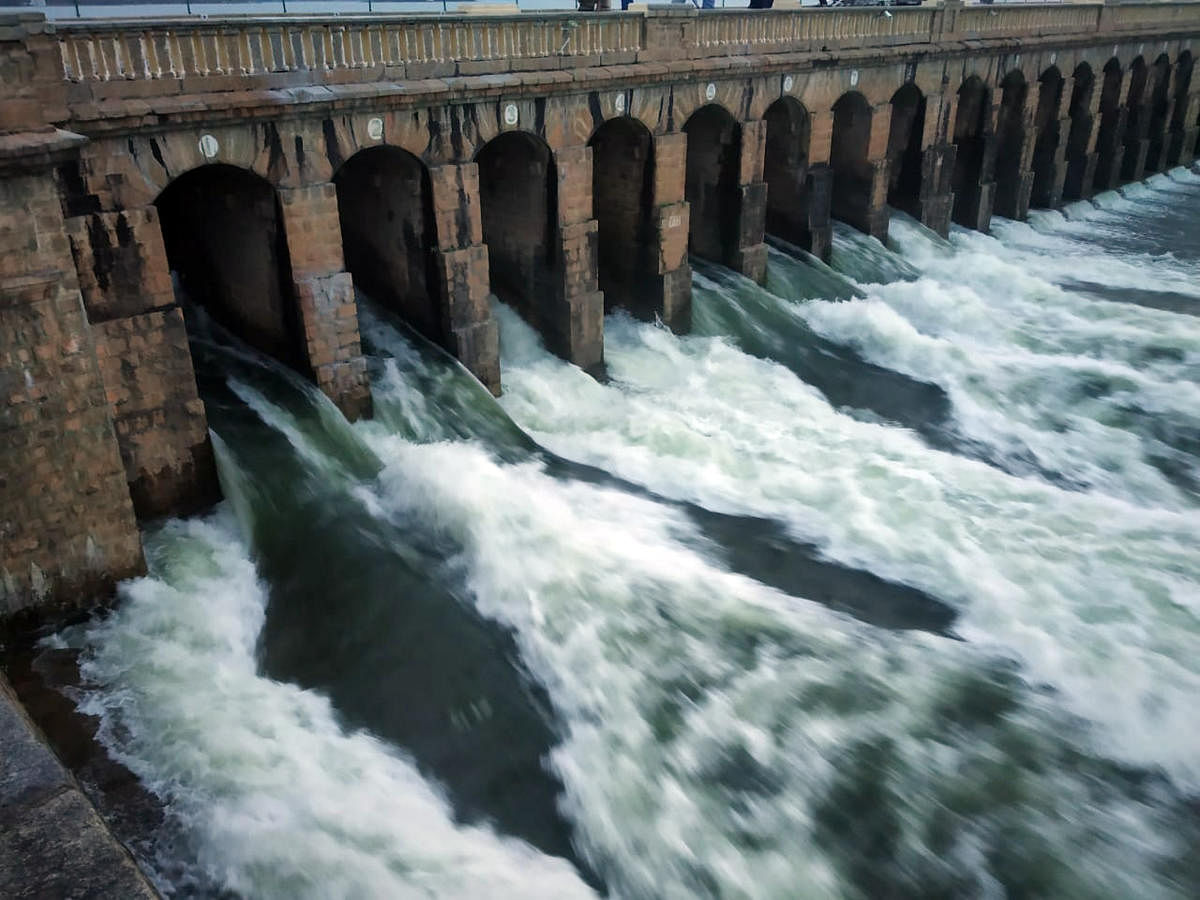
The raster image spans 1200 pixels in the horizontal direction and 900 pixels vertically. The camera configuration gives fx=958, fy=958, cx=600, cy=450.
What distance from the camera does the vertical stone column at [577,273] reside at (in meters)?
17.1

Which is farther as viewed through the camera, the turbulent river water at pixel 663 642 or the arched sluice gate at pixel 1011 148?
the arched sluice gate at pixel 1011 148

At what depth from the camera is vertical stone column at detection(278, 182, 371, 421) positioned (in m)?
13.6

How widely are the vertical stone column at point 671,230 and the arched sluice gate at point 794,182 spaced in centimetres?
432

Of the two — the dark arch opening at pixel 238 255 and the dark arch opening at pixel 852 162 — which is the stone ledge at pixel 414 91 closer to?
the dark arch opening at pixel 238 255

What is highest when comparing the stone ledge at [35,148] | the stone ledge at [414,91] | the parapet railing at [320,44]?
the parapet railing at [320,44]

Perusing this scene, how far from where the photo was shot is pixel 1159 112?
39062mm

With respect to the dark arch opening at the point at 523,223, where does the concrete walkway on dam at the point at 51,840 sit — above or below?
below

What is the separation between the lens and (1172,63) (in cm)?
3750

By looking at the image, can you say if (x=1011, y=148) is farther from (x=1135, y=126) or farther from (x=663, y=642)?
(x=663, y=642)

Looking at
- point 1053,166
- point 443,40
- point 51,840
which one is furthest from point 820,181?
point 51,840

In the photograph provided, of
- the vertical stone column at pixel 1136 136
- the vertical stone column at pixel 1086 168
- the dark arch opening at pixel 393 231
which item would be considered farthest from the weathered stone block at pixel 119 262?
the vertical stone column at pixel 1136 136

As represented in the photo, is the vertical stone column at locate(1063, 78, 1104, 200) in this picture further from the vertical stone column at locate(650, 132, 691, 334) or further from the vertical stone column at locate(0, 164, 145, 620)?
the vertical stone column at locate(0, 164, 145, 620)

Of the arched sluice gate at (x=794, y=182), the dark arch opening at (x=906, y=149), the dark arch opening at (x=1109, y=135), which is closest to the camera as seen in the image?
the arched sluice gate at (x=794, y=182)

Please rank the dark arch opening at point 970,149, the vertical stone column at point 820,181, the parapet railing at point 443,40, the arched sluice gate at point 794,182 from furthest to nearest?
the dark arch opening at point 970,149 < the arched sluice gate at point 794,182 < the vertical stone column at point 820,181 < the parapet railing at point 443,40
